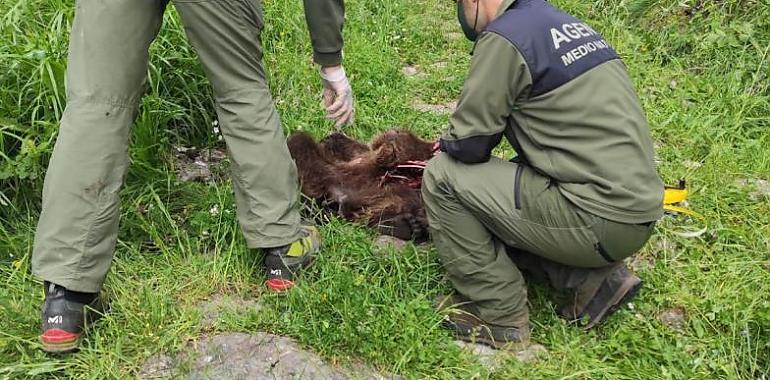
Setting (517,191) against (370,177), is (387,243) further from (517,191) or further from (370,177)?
(517,191)

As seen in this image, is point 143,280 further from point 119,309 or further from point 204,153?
point 204,153

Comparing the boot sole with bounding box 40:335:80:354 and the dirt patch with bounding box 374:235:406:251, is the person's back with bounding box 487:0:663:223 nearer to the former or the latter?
the dirt patch with bounding box 374:235:406:251

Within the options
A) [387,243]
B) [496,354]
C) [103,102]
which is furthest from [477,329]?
[103,102]

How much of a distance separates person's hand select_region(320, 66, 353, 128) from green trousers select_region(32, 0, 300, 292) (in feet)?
1.62

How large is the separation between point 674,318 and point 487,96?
1.20 meters

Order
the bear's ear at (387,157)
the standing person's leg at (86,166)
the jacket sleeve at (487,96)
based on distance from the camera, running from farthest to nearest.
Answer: the bear's ear at (387,157) → the standing person's leg at (86,166) → the jacket sleeve at (487,96)

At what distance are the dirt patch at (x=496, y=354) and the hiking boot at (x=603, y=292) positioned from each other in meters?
0.22

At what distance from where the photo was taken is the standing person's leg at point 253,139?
2.73 metres

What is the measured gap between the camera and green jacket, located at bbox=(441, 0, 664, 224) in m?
2.46

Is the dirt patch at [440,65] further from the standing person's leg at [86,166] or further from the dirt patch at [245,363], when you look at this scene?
the dirt patch at [245,363]

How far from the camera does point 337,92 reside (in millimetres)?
3314

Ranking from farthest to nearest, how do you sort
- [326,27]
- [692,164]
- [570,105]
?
[692,164], [326,27], [570,105]

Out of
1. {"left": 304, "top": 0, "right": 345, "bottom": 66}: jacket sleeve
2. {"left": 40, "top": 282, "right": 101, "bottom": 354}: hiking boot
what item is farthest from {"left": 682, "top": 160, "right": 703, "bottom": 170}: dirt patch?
{"left": 40, "top": 282, "right": 101, "bottom": 354}: hiking boot

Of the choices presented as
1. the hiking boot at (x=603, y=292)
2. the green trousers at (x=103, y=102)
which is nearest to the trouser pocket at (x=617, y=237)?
the hiking boot at (x=603, y=292)
